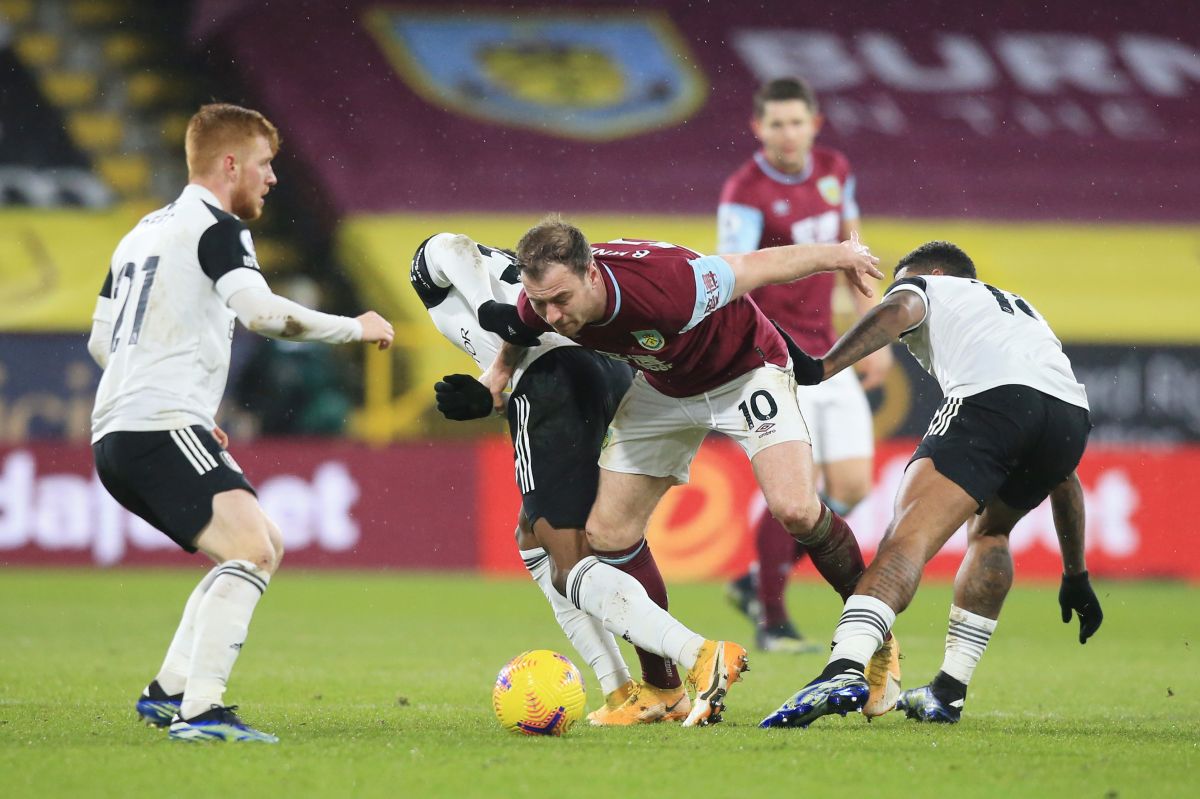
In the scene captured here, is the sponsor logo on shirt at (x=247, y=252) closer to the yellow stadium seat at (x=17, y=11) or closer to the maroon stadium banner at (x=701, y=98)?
the maroon stadium banner at (x=701, y=98)

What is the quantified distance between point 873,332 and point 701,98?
50.2ft

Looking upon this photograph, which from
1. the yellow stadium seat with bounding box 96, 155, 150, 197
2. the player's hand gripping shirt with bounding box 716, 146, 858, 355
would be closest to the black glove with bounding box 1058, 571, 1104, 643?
the player's hand gripping shirt with bounding box 716, 146, 858, 355

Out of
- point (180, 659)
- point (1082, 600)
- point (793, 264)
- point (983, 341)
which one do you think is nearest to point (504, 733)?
point (180, 659)


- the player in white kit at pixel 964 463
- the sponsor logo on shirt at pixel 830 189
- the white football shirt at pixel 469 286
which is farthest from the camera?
the sponsor logo on shirt at pixel 830 189

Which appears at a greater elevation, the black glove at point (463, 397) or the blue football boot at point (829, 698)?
the black glove at point (463, 397)

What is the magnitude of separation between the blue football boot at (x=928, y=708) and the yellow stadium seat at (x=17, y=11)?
670 inches

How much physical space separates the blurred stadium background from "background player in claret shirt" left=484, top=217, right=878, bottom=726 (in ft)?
30.2

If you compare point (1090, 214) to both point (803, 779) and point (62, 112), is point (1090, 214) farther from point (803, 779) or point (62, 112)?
point (803, 779)

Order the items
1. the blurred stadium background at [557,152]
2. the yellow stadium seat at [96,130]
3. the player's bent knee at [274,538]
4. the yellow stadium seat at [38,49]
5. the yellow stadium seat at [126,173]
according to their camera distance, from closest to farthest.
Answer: the player's bent knee at [274,538] → the blurred stadium background at [557,152] → the yellow stadium seat at [126,173] → the yellow stadium seat at [96,130] → the yellow stadium seat at [38,49]

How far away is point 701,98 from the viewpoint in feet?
Result: 66.9

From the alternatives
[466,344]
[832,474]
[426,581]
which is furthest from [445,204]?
[466,344]

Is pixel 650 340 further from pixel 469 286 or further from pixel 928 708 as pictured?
pixel 928 708

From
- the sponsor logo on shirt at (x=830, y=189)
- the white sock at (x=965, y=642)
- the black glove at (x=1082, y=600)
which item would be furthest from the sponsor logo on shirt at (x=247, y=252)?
the sponsor logo on shirt at (x=830, y=189)

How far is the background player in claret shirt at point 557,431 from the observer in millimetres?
5680
